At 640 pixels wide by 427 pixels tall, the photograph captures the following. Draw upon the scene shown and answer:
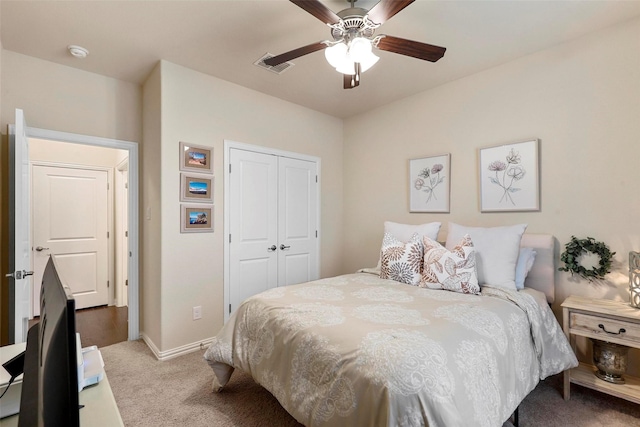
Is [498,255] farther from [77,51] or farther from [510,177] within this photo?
[77,51]

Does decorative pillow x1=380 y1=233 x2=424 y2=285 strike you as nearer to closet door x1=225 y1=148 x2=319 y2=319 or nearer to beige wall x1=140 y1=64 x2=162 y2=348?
closet door x1=225 y1=148 x2=319 y2=319

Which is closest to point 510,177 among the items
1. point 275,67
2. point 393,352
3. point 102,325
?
point 393,352

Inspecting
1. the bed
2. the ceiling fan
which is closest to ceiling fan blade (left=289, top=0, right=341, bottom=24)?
the ceiling fan

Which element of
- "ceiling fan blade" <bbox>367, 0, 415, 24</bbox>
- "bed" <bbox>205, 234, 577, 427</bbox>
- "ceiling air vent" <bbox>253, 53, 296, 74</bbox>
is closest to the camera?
"bed" <bbox>205, 234, 577, 427</bbox>

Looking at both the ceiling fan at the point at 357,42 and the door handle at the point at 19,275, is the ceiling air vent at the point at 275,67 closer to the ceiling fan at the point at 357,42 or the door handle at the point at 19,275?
the ceiling fan at the point at 357,42

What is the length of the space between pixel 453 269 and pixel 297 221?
203cm

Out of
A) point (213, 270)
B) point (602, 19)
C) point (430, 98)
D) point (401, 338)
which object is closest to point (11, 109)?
point (213, 270)

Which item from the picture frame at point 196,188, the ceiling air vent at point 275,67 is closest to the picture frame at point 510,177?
the ceiling air vent at point 275,67

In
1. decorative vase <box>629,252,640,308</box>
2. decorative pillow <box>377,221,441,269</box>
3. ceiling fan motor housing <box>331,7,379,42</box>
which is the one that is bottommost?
decorative vase <box>629,252,640,308</box>

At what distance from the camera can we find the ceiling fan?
5.52ft

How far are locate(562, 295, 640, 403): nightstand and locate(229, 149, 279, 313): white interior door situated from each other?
2.67m

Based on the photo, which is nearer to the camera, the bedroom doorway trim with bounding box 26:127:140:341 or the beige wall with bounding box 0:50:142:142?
the beige wall with bounding box 0:50:142:142

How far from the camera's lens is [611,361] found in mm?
2002

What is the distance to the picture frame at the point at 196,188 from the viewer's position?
2.85 meters
